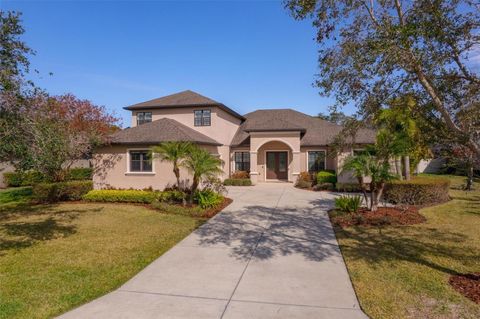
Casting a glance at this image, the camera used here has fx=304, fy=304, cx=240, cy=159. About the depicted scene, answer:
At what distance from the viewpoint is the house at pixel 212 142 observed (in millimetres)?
18578

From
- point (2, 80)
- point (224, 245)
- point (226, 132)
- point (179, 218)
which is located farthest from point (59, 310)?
point (226, 132)

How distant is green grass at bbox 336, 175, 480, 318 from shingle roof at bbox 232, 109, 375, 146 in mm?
10280

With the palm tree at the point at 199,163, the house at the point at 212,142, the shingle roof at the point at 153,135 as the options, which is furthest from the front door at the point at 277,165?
the palm tree at the point at 199,163

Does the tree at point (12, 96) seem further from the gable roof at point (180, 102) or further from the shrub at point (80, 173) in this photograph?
the shrub at point (80, 173)

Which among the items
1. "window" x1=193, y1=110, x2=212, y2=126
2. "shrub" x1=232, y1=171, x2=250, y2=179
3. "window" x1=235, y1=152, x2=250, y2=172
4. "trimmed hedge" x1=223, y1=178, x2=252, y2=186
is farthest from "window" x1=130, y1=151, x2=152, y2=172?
"window" x1=235, y1=152, x2=250, y2=172

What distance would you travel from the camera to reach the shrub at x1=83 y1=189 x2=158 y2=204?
16344 millimetres

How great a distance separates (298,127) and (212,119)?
6858 mm

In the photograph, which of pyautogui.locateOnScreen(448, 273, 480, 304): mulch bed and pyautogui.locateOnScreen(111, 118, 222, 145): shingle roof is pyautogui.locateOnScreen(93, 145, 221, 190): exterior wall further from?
pyautogui.locateOnScreen(448, 273, 480, 304): mulch bed

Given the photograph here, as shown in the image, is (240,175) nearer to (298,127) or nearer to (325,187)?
(298,127)

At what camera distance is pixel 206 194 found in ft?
49.5

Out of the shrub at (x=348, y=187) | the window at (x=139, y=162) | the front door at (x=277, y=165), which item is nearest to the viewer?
the window at (x=139, y=162)

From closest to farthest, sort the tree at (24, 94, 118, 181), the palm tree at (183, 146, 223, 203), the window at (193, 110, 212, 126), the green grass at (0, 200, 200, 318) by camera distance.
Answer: the green grass at (0, 200, 200, 318), the tree at (24, 94, 118, 181), the palm tree at (183, 146, 223, 203), the window at (193, 110, 212, 126)

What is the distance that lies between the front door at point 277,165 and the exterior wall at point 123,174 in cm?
1070

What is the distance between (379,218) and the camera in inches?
454
